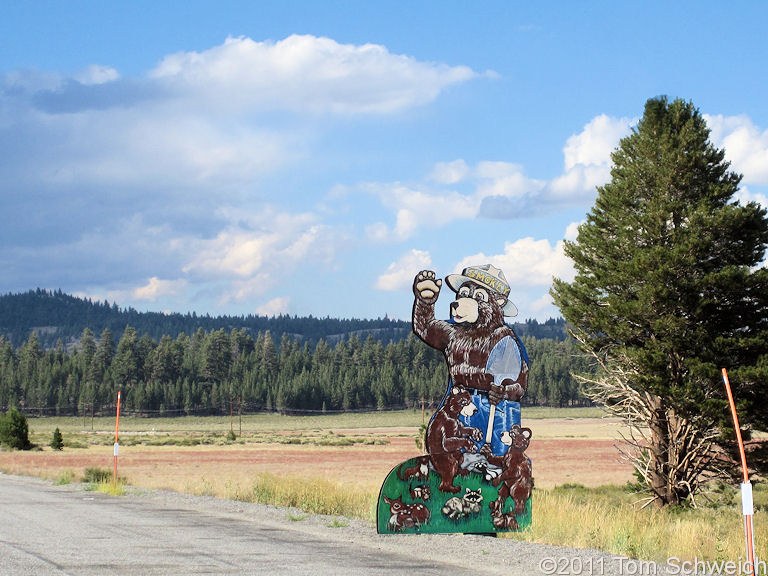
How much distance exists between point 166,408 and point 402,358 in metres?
54.1

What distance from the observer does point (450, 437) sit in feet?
51.2

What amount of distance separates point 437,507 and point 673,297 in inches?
481

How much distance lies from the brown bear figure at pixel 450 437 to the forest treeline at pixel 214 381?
144935 mm

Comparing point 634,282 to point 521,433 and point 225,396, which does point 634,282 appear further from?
point 225,396

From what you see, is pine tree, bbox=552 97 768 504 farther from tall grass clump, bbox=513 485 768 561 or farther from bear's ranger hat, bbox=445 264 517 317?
bear's ranger hat, bbox=445 264 517 317

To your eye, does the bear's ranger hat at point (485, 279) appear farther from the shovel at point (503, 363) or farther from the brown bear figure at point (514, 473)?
the brown bear figure at point (514, 473)

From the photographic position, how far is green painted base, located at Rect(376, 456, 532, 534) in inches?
597

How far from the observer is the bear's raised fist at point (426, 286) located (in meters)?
15.8

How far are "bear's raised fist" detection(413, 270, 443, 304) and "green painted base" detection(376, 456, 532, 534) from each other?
279cm

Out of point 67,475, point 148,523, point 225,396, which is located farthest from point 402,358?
point 148,523

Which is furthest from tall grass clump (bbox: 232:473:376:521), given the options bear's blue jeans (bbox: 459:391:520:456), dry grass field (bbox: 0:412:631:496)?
bear's blue jeans (bbox: 459:391:520:456)

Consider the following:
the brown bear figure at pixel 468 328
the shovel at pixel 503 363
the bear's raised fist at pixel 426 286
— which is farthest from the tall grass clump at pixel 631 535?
the bear's raised fist at pixel 426 286

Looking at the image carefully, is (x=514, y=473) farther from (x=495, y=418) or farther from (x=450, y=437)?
(x=450, y=437)

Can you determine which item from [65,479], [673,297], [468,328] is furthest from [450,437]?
[65,479]
